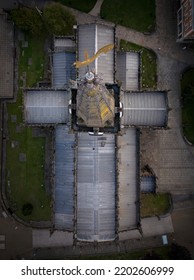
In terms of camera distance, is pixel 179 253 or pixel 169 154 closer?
pixel 179 253

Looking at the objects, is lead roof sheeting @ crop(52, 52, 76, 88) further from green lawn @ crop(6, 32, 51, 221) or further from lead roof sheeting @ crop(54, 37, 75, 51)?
green lawn @ crop(6, 32, 51, 221)

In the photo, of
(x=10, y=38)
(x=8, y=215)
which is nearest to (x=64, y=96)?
(x=10, y=38)

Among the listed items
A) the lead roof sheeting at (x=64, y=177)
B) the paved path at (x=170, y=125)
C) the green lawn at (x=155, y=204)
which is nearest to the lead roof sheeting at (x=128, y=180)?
the green lawn at (x=155, y=204)

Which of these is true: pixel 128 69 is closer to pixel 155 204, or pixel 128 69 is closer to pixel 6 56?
pixel 6 56

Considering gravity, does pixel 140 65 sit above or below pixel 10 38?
below

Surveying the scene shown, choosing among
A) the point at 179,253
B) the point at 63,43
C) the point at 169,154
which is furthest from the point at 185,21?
the point at 179,253

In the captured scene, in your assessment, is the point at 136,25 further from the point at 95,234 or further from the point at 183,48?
the point at 95,234
